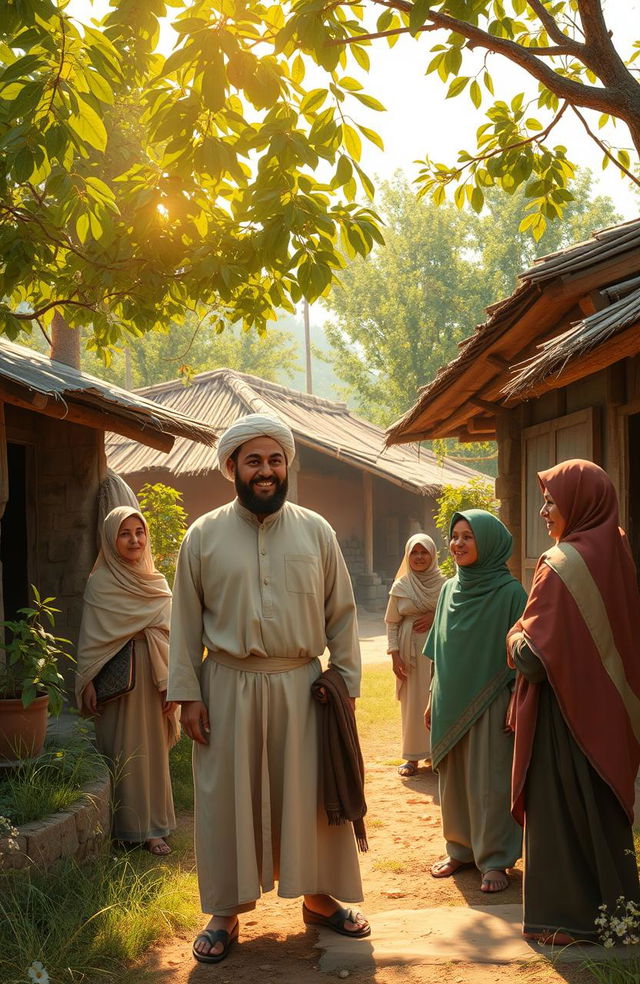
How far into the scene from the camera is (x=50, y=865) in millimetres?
4148

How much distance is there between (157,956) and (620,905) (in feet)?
5.65

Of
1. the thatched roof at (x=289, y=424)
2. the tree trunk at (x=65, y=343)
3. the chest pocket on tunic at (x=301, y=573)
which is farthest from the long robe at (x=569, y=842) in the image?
the thatched roof at (x=289, y=424)

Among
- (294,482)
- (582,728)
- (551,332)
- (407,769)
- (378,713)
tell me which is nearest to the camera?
(582,728)

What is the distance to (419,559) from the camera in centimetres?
715

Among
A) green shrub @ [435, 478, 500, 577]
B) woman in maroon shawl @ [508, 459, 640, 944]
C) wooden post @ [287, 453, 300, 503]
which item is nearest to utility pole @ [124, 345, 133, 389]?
wooden post @ [287, 453, 300, 503]

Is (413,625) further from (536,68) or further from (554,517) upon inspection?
(536,68)

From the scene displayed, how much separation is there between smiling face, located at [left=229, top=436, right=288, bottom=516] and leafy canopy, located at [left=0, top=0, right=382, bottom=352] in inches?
37.4

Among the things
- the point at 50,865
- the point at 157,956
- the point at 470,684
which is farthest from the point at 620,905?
the point at 50,865

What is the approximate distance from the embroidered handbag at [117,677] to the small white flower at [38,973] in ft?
7.40

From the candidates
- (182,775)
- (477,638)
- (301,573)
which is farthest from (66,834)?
(182,775)

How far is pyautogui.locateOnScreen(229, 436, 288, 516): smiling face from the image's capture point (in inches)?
151

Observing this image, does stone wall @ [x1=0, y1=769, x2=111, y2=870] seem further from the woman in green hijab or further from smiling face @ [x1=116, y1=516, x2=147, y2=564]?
the woman in green hijab

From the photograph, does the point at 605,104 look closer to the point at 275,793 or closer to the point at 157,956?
the point at 275,793

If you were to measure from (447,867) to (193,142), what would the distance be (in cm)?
359
